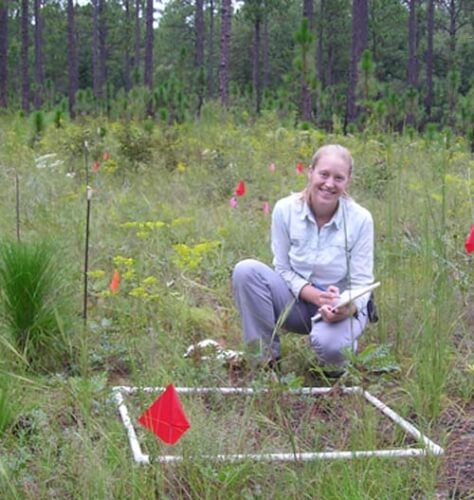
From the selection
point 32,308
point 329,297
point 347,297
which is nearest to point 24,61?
point 32,308

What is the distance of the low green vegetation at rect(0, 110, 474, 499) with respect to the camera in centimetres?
211

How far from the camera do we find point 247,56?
4028 cm

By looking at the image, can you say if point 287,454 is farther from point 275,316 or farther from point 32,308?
point 32,308

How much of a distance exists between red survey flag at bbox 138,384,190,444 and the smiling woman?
1349mm

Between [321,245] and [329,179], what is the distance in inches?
10.5

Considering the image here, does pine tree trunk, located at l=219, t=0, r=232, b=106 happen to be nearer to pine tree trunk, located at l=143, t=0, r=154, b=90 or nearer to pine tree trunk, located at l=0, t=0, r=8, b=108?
pine tree trunk, located at l=0, t=0, r=8, b=108

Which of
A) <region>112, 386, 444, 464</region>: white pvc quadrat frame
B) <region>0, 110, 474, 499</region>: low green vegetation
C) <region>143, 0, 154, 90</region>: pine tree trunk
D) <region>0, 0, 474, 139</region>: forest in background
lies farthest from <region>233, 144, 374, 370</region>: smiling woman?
<region>143, 0, 154, 90</region>: pine tree trunk

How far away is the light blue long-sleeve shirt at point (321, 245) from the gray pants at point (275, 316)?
0.07m

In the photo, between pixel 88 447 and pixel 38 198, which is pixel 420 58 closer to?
pixel 38 198

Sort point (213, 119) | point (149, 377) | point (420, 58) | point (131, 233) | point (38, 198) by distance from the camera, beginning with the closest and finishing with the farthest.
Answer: point (149, 377), point (131, 233), point (38, 198), point (213, 119), point (420, 58)

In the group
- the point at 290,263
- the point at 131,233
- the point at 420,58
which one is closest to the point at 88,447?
the point at 290,263

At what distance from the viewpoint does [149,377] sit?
258 cm

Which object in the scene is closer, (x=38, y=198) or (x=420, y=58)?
(x=38, y=198)

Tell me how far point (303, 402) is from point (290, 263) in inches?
28.9
